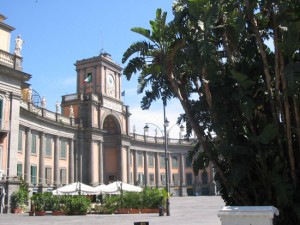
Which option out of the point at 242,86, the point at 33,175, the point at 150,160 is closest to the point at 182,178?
the point at 150,160

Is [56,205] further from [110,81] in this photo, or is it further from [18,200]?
[110,81]

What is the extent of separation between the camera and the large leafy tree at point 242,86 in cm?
958

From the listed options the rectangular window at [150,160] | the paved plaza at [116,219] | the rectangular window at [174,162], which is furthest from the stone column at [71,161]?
the rectangular window at [174,162]

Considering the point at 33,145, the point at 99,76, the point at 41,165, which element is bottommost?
the point at 41,165

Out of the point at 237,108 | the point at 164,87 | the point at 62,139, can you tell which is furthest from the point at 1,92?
the point at 237,108

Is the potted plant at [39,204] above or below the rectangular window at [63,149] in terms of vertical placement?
below

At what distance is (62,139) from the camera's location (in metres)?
50.9

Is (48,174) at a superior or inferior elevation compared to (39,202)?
superior

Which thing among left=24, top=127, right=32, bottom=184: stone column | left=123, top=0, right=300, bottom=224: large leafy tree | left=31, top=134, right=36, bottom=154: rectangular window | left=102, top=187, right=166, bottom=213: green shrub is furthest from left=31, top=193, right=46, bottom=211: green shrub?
left=123, top=0, right=300, bottom=224: large leafy tree

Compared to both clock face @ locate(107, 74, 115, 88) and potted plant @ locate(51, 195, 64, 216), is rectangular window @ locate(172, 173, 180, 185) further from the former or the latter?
potted plant @ locate(51, 195, 64, 216)

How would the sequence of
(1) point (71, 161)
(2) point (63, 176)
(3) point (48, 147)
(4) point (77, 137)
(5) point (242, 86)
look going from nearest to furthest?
(5) point (242, 86)
(3) point (48, 147)
(2) point (63, 176)
(1) point (71, 161)
(4) point (77, 137)

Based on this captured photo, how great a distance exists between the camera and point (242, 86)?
10.3m

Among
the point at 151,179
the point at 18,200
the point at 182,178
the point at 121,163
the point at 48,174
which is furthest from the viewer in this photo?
the point at 182,178

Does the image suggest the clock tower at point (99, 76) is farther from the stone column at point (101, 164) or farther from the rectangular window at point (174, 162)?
the rectangular window at point (174, 162)
